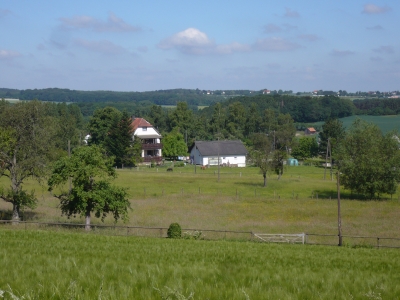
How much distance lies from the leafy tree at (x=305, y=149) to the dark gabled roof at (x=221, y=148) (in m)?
14.4

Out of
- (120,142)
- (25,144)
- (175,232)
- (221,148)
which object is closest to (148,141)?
(120,142)

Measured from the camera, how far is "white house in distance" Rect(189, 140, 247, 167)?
3873 inches

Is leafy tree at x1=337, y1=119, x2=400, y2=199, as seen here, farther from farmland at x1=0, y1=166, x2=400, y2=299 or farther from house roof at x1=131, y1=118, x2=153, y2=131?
house roof at x1=131, y1=118, x2=153, y2=131

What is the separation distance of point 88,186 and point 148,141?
67.5 metres

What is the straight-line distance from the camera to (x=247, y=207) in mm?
48844

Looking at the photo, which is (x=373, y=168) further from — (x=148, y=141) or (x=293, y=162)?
(x=148, y=141)

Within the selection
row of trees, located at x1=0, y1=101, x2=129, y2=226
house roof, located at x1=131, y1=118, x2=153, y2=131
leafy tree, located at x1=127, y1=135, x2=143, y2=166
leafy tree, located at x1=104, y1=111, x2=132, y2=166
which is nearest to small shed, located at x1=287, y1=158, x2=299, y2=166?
house roof, located at x1=131, y1=118, x2=153, y2=131

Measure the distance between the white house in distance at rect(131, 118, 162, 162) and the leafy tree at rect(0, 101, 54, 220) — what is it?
2349 inches

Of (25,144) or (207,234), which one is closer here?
(207,234)

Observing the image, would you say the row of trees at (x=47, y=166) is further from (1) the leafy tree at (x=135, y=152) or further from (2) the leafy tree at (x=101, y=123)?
(2) the leafy tree at (x=101, y=123)

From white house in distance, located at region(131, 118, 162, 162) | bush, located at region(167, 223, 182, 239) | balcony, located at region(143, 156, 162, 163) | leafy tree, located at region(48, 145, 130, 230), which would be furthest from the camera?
white house in distance, located at region(131, 118, 162, 162)

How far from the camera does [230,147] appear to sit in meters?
101

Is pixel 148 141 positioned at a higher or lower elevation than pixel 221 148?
higher

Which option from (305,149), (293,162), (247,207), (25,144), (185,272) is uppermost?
(25,144)
